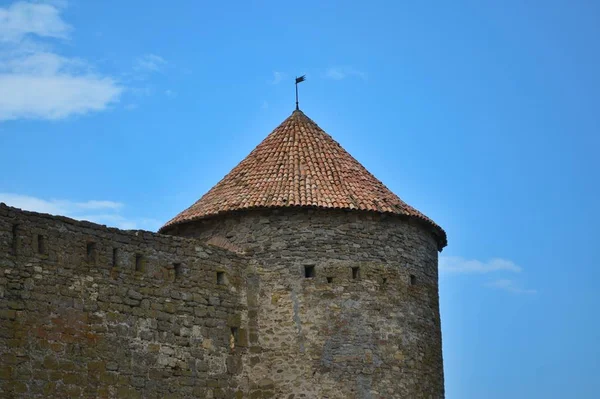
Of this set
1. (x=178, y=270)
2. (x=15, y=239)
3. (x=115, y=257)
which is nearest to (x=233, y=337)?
(x=178, y=270)

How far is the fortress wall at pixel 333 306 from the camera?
21.6 m

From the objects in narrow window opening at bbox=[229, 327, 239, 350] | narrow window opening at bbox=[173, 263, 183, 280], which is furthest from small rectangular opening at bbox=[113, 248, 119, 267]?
narrow window opening at bbox=[229, 327, 239, 350]

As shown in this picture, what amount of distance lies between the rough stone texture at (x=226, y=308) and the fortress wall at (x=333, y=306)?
2cm

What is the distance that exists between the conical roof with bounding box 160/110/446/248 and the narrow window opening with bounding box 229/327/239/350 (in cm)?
219

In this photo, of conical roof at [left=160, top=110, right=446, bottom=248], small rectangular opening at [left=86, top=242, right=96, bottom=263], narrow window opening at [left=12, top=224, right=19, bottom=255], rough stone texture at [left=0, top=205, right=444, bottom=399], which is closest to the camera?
narrow window opening at [left=12, top=224, right=19, bottom=255]

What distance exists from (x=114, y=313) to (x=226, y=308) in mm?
2485

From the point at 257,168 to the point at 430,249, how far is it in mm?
3555

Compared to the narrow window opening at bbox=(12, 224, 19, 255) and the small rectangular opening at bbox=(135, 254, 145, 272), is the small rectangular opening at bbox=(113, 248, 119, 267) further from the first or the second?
the narrow window opening at bbox=(12, 224, 19, 255)

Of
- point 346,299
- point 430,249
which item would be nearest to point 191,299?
point 346,299

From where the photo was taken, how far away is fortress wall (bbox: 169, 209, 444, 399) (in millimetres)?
21578

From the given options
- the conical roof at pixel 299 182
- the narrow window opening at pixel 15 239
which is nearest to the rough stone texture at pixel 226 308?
the narrow window opening at pixel 15 239

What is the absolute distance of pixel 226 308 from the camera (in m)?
21.5

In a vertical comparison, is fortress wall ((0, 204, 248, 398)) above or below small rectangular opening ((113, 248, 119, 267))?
below

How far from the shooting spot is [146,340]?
20.1 m
